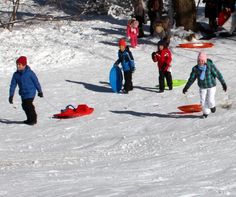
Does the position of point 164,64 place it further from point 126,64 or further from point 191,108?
point 191,108

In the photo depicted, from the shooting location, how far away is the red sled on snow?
13.4 meters

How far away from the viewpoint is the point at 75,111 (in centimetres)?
1346

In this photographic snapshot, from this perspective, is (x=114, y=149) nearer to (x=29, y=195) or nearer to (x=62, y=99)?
(x=29, y=195)

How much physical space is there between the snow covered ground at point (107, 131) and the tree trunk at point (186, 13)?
1170mm

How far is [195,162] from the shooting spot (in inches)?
329

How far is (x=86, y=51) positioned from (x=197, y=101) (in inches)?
284

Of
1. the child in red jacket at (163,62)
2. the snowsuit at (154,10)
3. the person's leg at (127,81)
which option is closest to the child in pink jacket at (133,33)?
the snowsuit at (154,10)

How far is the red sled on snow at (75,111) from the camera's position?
43.8ft

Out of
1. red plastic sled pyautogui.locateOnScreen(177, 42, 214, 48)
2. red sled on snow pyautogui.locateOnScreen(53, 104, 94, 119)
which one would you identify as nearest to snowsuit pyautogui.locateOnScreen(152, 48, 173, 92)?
red sled on snow pyautogui.locateOnScreen(53, 104, 94, 119)

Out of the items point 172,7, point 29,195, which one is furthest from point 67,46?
point 29,195

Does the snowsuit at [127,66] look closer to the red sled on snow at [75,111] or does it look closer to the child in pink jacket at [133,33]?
the red sled on snow at [75,111]

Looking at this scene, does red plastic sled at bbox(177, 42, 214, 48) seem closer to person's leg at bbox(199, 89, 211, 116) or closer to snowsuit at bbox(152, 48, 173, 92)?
snowsuit at bbox(152, 48, 173, 92)

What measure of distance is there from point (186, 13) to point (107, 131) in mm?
11355

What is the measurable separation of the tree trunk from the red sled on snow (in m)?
9.69
